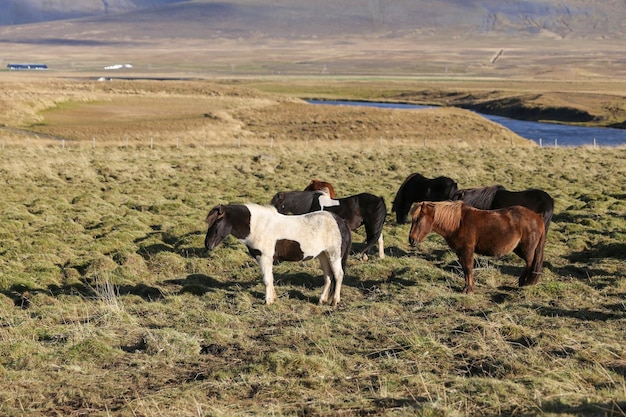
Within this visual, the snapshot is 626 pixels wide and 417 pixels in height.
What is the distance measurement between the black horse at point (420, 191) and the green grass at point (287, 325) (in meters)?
0.55

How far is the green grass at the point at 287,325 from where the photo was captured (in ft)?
22.7

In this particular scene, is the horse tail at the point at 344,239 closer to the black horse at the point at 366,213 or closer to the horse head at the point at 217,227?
the horse head at the point at 217,227

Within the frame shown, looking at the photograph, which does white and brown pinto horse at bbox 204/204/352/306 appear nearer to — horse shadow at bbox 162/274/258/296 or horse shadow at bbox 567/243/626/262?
horse shadow at bbox 162/274/258/296

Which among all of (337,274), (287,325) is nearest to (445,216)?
(337,274)

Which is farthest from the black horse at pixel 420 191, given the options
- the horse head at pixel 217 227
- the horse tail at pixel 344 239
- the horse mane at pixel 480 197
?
the horse head at pixel 217 227

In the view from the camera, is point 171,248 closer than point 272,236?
Result: No

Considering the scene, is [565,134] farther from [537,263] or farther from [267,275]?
[267,275]

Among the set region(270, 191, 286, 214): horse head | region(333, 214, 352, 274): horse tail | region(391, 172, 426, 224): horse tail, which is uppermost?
region(333, 214, 352, 274): horse tail

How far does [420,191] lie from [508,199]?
290cm

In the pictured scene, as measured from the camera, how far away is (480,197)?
14.2 m

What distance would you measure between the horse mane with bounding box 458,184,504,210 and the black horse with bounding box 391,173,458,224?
1.35m

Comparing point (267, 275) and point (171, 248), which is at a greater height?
point (267, 275)

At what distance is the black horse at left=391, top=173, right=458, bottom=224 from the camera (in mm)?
16062

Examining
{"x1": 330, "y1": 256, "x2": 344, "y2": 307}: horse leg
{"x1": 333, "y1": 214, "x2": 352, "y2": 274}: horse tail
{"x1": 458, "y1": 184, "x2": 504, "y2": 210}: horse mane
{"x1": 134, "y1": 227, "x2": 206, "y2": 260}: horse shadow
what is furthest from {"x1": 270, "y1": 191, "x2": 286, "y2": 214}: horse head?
{"x1": 330, "y1": 256, "x2": 344, "y2": 307}: horse leg
